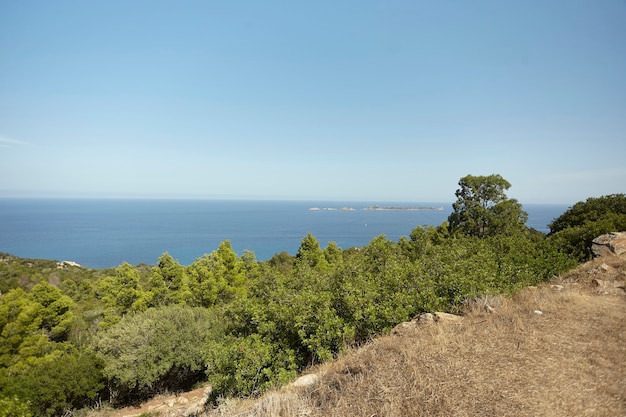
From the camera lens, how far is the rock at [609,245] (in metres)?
14.3

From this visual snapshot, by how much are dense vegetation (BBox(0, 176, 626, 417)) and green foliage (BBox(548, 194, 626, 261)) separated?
131 mm

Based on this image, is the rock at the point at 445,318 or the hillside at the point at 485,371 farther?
the rock at the point at 445,318

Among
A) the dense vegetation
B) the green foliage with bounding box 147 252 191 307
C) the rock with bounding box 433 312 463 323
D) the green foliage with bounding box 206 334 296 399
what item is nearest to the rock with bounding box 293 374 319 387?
the green foliage with bounding box 206 334 296 399

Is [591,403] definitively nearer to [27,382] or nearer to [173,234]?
[27,382]

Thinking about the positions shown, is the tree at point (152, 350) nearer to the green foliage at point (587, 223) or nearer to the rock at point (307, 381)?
the rock at point (307, 381)

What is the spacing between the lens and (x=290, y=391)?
605 centimetres

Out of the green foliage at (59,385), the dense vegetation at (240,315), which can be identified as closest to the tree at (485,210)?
the dense vegetation at (240,315)

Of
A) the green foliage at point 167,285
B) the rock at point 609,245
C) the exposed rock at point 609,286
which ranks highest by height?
the rock at point 609,245

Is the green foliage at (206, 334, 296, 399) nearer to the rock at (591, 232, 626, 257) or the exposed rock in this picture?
the exposed rock

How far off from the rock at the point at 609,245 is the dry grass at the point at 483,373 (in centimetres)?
869

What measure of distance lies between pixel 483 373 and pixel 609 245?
15.0 meters

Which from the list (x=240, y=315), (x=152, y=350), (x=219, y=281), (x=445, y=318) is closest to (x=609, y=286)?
(x=445, y=318)

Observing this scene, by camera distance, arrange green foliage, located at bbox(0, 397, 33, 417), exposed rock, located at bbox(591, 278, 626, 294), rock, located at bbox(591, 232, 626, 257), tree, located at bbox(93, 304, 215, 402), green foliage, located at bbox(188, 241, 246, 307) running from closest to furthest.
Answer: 1. green foliage, located at bbox(0, 397, 33, 417)
2. exposed rock, located at bbox(591, 278, 626, 294)
3. rock, located at bbox(591, 232, 626, 257)
4. tree, located at bbox(93, 304, 215, 402)
5. green foliage, located at bbox(188, 241, 246, 307)

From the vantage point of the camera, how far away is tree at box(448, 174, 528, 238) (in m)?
28.9
